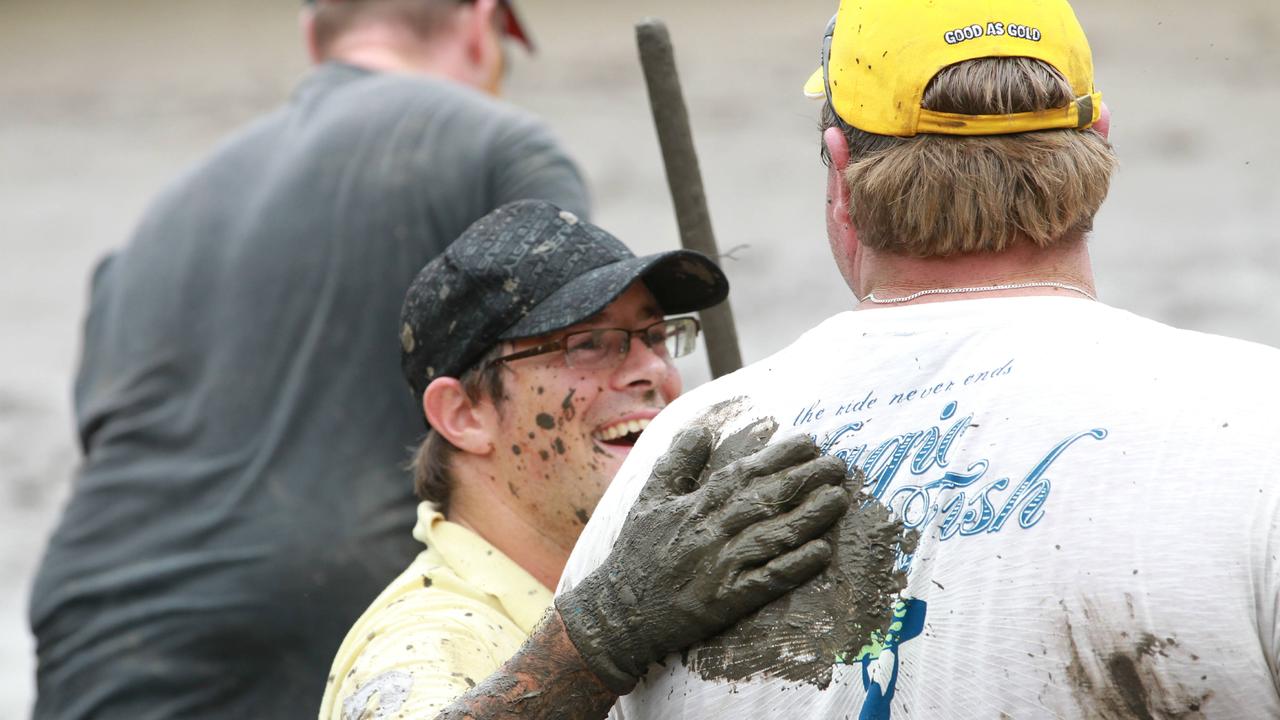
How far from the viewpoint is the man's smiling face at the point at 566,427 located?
7.36ft

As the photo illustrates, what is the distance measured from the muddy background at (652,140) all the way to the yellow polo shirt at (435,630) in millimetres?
4889

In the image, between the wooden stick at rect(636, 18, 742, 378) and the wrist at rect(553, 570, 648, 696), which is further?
the wooden stick at rect(636, 18, 742, 378)

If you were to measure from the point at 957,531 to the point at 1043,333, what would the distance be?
192 millimetres

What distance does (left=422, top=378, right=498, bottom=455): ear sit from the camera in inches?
90.2

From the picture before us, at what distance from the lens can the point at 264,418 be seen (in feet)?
10.5

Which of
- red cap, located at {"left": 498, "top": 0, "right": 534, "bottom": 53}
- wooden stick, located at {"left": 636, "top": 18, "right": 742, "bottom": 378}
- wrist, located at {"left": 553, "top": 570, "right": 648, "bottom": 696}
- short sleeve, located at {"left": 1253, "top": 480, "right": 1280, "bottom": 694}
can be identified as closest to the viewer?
short sleeve, located at {"left": 1253, "top": 480, "right": 1280, "bottom": 694}

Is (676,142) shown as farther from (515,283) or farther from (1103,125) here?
(1103,125)

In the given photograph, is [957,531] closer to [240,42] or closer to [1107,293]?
[1107,293]

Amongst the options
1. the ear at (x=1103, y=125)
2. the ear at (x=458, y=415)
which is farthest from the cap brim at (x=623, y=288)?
the ear at (x=1103, y=125)

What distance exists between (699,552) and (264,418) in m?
1.90

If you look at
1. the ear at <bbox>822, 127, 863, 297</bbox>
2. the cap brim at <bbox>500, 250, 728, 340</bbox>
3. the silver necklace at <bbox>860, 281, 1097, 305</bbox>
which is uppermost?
the ear at <bbox>822, 127, 863, 297</bbox>

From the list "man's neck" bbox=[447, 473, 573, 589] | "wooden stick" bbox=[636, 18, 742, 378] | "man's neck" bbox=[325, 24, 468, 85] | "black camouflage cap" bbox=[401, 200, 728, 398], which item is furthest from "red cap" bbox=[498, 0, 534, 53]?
"man's neck" bbox=[447, 473, 573, 589]

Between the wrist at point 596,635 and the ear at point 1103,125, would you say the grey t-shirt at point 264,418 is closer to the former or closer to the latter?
the wrist at point 596,635

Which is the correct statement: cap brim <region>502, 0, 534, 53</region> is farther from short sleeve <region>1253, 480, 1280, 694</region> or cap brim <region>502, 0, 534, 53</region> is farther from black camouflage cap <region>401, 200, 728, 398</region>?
short sleeve <region>1253, 480, 1280, 694</region>
